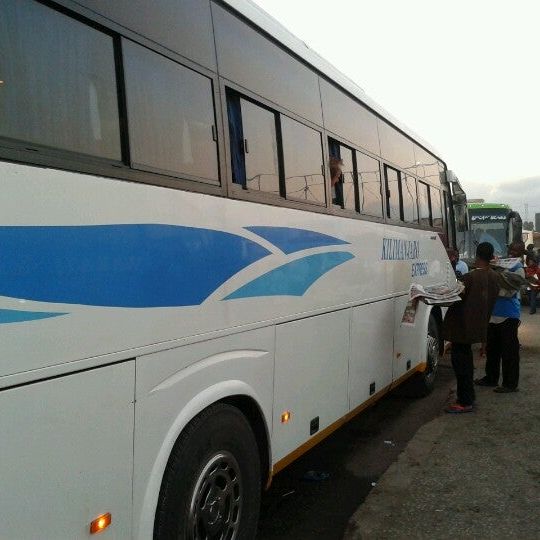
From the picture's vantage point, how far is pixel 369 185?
Answer: 5285mm

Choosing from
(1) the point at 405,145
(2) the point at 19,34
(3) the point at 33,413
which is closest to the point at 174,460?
(3) the point at 33,413

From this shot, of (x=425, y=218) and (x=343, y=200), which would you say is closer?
(x=343, y=200)

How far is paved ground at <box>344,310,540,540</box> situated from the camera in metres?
3.71

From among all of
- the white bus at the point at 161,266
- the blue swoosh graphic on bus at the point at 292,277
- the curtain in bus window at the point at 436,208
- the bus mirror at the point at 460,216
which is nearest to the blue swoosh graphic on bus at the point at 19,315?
the white bus at the point at 161,266

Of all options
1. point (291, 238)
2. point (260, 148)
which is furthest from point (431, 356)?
point (260, 148)

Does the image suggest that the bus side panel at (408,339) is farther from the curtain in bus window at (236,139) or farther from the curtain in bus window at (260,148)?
the curtain in bus window at (236,139)

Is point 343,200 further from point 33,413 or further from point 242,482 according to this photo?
point 33,413

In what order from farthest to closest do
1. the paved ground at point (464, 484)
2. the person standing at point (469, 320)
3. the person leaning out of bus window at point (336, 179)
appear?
the person standing at point (469, 320) < the person leaning out of bus window at point (336, 179) < the paved ground at point (464, 484)

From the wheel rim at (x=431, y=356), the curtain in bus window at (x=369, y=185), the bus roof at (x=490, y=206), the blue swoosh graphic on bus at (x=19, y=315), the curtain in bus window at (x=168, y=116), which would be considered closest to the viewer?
the blue swoosh graphic on bus at (x=19, y=315)

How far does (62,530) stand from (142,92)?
72.8 inches

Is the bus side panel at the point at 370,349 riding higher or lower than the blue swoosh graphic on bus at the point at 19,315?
lower

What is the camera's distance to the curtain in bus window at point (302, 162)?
3797 millimetres

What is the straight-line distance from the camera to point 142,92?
2.56 meters

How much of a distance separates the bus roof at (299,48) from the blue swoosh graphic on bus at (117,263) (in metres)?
1.48
